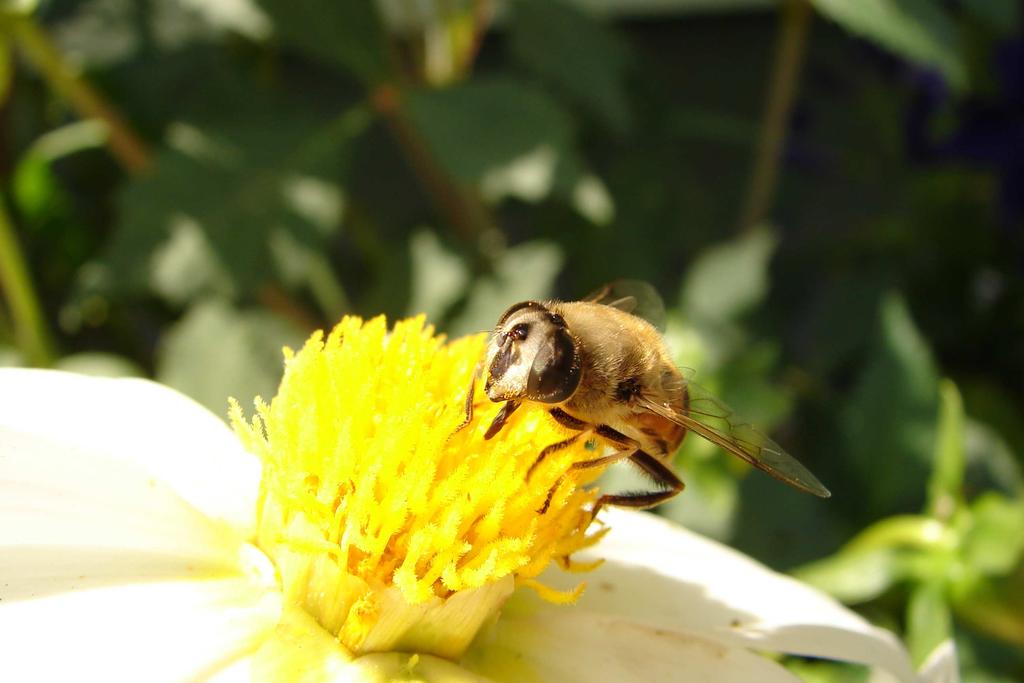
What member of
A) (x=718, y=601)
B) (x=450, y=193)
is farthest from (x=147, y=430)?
(x=450, y=193)

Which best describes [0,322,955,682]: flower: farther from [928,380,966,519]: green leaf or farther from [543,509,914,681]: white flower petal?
[928,380,966,519]: green leaf

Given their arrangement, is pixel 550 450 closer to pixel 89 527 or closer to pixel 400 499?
pixel 400 499

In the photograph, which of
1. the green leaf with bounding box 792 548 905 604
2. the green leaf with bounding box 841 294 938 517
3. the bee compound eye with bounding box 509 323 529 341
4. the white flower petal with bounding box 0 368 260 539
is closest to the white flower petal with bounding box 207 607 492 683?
the white flower petal with bounding box 0 368 260 539

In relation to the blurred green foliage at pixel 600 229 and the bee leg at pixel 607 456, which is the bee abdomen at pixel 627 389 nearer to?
the bee leg at pixel 607 456

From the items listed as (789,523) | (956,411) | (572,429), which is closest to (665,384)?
(572,429)

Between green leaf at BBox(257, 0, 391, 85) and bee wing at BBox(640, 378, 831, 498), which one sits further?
green leaf at BBox(257, 0, 391, 85)

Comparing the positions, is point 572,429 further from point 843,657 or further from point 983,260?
point 983,260

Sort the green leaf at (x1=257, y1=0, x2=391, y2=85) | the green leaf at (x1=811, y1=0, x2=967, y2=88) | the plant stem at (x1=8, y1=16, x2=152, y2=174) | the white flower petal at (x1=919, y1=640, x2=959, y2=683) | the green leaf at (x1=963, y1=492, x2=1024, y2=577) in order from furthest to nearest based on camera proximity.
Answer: the green leaf at (x1=257, y1=0, x2=391, y2=85) < the plant stem at (x1=8, y1=16, x2=152, y2=174) < the green leaf at (x1=811, y1=0, x2=967, y2=88) < the green leaf at (x1=963, y1=492, x2=1024, y2=577) < the white flower petal at (x1=919, y1=640, x2=959, y2=683)
